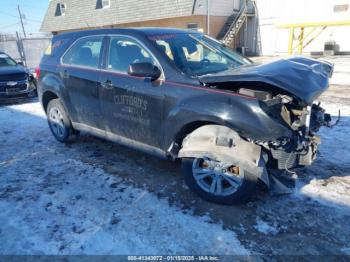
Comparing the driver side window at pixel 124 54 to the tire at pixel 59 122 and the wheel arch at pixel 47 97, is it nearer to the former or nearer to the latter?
the tire at pixel 59 122

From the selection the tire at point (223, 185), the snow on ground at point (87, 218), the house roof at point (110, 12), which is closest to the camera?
the snow on ground at point (87, 218)

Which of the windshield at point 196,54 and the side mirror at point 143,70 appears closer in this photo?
the side mirror at point 143,70

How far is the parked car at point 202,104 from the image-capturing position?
122 inches

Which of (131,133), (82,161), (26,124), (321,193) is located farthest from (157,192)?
(26,124)

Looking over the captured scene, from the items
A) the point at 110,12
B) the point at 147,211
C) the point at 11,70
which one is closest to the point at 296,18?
the point at 110,12

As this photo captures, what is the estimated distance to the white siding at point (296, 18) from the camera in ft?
62.8

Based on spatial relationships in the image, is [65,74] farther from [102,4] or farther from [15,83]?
[102,4]

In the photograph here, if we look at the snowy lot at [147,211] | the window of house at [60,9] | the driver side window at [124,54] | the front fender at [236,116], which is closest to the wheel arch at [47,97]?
the snowy lot at [147,211]

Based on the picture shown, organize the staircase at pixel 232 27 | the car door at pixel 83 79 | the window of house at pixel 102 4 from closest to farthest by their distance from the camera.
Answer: the car door at pixel 83 79 → the staircase at pixel 232 27 → the window of house at pixel 102 4

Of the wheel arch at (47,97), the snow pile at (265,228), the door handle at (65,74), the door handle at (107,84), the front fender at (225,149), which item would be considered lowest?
the snow pile at (265,228)

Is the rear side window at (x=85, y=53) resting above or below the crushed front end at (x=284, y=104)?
above

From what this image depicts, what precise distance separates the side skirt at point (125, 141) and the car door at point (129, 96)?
6cm

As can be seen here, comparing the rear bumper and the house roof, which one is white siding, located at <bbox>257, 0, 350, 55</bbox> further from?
the rear bumper

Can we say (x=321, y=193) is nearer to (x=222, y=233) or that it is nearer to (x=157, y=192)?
(x=222, y=233)
